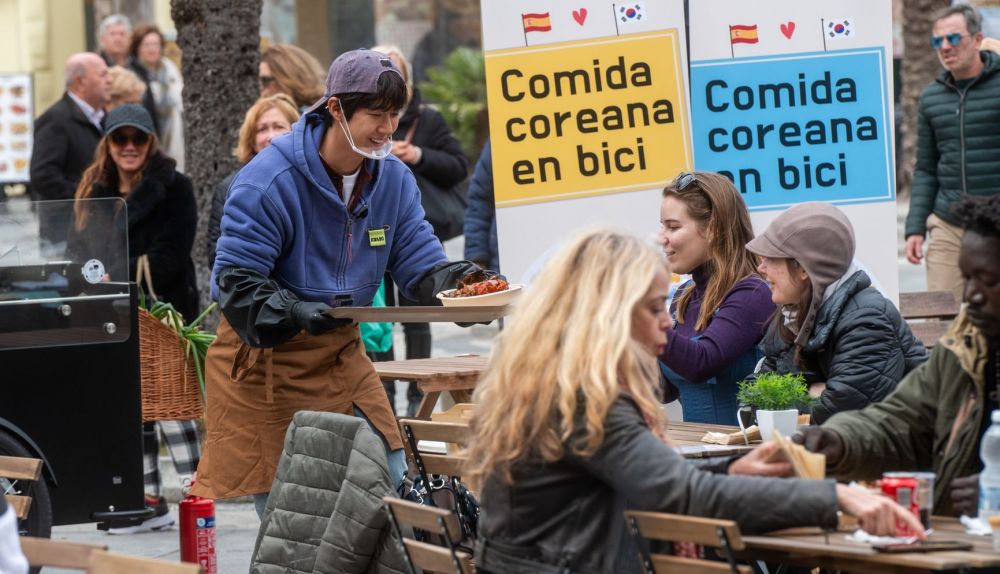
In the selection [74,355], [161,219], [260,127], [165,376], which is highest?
[260,127]

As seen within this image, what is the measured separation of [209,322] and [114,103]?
2.45 metres

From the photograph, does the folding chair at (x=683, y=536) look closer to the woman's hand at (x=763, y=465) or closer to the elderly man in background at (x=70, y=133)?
the woman's hand at (x=763, y=465)

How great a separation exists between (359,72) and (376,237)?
0.57 m

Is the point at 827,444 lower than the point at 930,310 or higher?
lower

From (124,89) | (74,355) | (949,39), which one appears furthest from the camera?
(124,89)

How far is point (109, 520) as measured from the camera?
20.4 feet

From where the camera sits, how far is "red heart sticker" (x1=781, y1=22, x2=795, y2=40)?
6.91 meters

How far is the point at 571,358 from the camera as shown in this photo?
3.40 metres

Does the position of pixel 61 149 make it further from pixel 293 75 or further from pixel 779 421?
pixel 779 421

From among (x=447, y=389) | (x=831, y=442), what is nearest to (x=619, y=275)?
(x=831, y=442)

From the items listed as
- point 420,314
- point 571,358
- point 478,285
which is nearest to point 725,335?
point 478,285

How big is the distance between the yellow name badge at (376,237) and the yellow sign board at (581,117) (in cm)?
134

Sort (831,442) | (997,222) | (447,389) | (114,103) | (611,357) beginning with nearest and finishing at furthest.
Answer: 1. (611,357)
2. (997,222)
3. (831,442)
4. (447,389)
5. (114,103)

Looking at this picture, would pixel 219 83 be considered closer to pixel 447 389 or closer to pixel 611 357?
pixel 447 389
